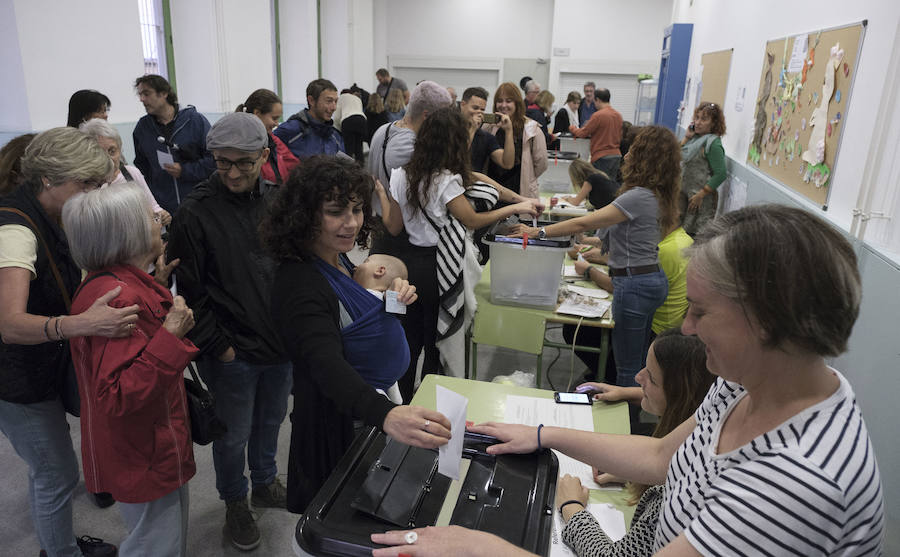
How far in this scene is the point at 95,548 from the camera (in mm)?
2184

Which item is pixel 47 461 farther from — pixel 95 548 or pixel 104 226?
pixel 104 226

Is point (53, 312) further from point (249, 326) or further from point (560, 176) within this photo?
point (560, 176)

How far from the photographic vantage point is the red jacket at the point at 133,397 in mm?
1429

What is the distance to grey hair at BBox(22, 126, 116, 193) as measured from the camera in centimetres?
171

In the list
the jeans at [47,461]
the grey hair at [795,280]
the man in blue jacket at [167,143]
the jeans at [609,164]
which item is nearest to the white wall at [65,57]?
the man in blue jacket at [167,143]

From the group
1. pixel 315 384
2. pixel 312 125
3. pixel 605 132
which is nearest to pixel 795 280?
pixel 315 384

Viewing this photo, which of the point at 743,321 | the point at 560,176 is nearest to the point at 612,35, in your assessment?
the point at 560,176

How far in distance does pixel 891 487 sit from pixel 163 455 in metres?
2.22

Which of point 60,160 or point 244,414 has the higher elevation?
point 60,160

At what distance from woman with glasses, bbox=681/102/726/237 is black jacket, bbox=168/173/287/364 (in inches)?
159

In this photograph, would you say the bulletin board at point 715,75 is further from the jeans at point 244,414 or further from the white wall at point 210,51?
Answer: the white wall at point 210,51

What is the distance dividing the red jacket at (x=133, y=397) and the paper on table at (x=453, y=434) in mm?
813

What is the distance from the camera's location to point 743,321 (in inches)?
31.0

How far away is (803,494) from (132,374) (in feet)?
4.66
